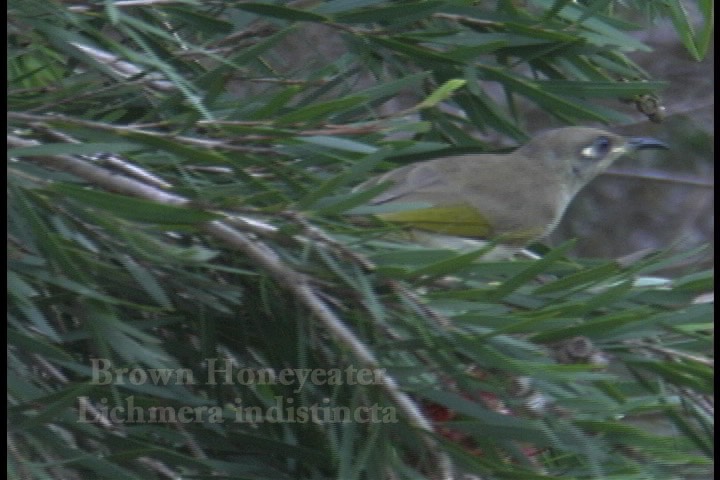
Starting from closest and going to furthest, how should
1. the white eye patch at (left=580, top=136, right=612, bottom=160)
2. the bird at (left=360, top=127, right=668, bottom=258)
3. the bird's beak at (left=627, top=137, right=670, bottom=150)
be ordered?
1. the bird at (left=360, top=127, right=668, bottom=258)
2. the bird's beak at (left=627, top=137, right=670, bottom=150)
3. the white eye patch at (left=580, top=136, right=612, bottom=160)

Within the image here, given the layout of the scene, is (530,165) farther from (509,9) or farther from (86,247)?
(86,247)

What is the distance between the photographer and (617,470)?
1755 millimetres

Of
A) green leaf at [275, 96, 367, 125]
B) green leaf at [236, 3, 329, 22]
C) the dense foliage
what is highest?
green leaf at [236, 3, 329, 22]

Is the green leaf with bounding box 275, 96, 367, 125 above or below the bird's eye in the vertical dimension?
above

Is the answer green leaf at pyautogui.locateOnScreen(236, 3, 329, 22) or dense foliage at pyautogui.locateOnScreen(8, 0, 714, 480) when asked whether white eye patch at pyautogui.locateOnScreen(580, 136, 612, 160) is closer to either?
dense foliage at pyautogui.locateOnScreen(8, 0, 714, 480)

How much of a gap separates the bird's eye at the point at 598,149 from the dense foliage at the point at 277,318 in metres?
1.76

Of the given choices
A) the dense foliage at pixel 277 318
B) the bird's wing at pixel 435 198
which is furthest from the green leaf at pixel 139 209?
the bird's wing at pixel 435 198

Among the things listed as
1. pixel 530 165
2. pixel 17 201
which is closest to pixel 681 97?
pixel 530 165

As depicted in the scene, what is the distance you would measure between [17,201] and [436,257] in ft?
1.75

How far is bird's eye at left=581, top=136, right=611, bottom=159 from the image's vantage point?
3.76 meters

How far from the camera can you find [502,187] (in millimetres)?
3379

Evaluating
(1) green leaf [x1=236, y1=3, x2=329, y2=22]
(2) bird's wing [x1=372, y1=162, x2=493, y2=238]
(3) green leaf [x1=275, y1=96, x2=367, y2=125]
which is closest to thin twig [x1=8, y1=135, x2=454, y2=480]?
(3) green leaf [x1=275, y1=96, x2=367, y2=125]

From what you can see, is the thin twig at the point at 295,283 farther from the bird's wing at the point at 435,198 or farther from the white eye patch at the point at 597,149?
the white eye patch at the point at 597,149

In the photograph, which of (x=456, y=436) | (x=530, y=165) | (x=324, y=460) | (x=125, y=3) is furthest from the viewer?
(x=530, y=165)
